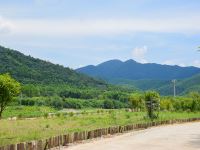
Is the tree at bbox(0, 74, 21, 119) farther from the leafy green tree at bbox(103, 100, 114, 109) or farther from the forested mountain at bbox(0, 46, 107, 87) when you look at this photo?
the forested mountain at bbox(0, 46, 107, 87)

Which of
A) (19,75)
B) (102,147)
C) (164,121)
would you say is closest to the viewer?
(102,147)

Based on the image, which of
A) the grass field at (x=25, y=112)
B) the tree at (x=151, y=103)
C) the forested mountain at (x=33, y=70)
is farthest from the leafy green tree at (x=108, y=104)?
the tree at (x=151, y=103)

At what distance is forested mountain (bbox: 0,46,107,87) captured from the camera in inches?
6453

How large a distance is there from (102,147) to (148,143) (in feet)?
12.9

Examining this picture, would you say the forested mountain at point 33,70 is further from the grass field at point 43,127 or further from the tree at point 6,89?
the tree at point 6,89

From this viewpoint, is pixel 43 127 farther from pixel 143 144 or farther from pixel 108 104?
pixel 108 104

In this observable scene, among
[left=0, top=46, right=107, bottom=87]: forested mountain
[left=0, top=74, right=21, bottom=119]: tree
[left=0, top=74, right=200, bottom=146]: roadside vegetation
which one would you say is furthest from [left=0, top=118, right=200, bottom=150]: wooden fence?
[left=0, top=46, right=107, bottom=87]: forested mountain

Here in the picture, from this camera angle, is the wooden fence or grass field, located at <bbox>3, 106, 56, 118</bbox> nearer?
the wooden fence

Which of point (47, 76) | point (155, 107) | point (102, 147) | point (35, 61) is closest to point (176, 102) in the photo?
point (155, 107)

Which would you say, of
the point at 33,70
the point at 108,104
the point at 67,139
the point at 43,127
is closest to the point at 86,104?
the point at 108,104

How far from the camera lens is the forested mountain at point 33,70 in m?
164

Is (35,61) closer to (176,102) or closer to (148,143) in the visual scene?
(176,102)

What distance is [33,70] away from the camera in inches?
6905

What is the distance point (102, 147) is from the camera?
28500 mm
